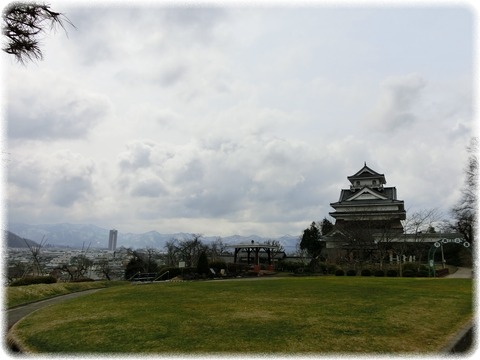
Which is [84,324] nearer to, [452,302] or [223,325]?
[223,325]

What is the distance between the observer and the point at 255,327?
25.2 feet

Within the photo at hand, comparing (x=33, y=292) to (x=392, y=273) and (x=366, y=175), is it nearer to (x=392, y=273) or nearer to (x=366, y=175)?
(x=392, y=273)

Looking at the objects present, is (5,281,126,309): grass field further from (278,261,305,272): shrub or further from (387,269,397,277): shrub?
(387,269,397,277): shrub

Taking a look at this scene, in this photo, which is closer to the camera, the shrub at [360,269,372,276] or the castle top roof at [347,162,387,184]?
the shrub at [360,269,372,276]

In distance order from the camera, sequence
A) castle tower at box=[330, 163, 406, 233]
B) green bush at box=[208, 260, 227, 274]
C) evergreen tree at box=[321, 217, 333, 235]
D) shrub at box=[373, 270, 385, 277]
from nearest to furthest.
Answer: shrub at box=[373, 270, 385, 277]
green bush at box=[208, 260, 227, 274]
castle tower at box=[330, 163, 406, 233]
evergreen tree at box=[321, 217, 333, 235]

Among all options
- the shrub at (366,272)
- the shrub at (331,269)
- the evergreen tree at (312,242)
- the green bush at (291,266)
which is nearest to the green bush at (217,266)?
the green bush at (291,266)

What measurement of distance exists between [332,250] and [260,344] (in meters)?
37.1

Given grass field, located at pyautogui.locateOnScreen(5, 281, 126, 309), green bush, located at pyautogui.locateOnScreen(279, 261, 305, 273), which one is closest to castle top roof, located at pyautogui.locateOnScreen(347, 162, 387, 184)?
green bush, located at pyautogui.locateOnScreen(279, 261, 305, 273)

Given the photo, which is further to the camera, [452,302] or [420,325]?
[452,302]

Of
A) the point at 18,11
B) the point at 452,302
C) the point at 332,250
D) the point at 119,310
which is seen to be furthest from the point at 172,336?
the point at 332,250

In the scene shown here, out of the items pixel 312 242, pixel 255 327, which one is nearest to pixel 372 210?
pixel 312 242

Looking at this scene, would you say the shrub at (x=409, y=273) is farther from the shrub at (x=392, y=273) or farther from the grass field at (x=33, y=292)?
the grass field at (x=33, y=292)

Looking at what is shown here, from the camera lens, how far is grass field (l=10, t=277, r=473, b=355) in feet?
20.7

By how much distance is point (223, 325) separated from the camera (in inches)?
313
